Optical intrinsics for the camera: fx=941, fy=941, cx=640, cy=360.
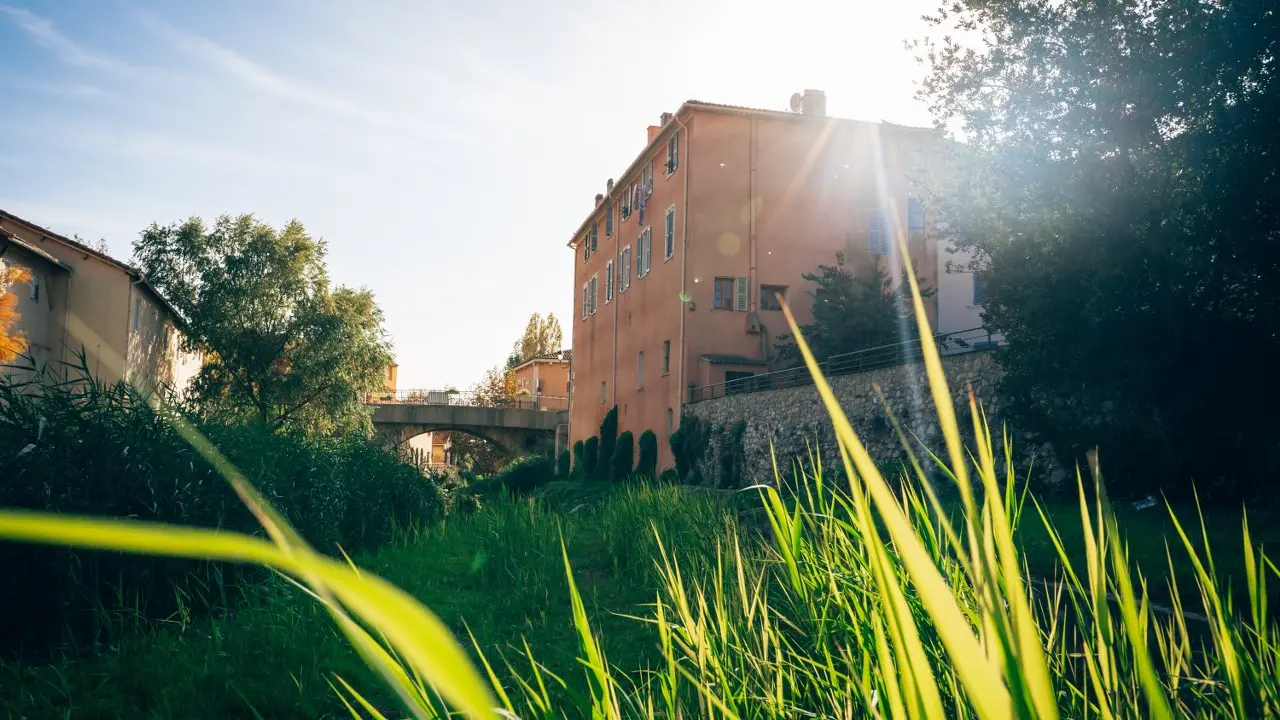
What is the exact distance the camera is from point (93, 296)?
1081 inches

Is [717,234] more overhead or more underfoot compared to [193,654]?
more overhead

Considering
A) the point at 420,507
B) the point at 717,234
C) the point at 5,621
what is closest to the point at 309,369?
the point at 717,234

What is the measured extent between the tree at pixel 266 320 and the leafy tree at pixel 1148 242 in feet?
90.2

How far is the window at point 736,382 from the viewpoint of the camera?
82.6 feet

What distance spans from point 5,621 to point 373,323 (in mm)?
32024

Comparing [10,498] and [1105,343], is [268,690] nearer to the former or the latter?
[10,498]

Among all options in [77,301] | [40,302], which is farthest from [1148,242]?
[77,301]

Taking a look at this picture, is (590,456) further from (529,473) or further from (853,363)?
(853,363)

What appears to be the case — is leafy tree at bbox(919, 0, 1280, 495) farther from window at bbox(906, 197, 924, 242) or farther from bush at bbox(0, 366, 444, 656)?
window at bbox(906, 197, 924, 242)

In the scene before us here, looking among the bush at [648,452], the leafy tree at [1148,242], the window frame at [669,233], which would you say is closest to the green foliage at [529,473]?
the bush at [648,452]

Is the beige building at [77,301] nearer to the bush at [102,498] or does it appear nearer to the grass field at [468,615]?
the bush at [102,498]

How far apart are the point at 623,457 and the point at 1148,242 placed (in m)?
22.8

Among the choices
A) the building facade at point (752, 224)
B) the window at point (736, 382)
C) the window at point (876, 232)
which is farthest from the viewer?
the window at point (876, 232)

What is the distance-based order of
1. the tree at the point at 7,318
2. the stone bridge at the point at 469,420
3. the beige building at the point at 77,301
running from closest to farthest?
the tree at the point at 7,318
the beige building at the point at 77,301
the stone bridge at the point at 469,420
